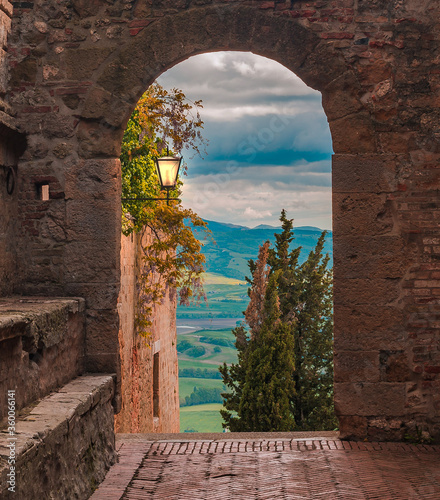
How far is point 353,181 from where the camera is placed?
4680 mm

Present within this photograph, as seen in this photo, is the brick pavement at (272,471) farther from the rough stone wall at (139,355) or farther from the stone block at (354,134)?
the stone block at (354,134)

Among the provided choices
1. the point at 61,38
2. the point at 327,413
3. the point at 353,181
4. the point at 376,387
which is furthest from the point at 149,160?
the point at 327,413

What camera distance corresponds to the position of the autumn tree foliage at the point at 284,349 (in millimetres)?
8242

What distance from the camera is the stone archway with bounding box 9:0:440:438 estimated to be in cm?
462

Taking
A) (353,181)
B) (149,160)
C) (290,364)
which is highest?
(149,160)

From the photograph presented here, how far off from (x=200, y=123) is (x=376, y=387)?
4520 mm

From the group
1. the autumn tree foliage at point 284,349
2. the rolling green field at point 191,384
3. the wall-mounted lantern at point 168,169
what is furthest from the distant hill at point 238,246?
the rolling green field at point 191,384

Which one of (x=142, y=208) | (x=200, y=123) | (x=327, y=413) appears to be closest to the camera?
(x=142, y=208)

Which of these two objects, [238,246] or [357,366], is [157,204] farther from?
[238,246]

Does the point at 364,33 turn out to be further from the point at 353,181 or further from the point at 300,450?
the point at 300,450

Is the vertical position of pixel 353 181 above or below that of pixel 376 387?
above

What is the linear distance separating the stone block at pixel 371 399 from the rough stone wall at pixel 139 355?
8.64 feet

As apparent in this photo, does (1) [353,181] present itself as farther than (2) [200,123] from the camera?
No

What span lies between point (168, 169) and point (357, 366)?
3.35 m
